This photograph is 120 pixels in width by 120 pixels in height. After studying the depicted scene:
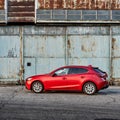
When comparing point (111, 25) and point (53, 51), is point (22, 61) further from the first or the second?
point (111, 25)

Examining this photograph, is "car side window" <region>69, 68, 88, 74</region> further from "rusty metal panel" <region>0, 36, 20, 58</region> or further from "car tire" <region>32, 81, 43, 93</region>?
"rusty metal panel" <region>0, 36, 20, 58</region>

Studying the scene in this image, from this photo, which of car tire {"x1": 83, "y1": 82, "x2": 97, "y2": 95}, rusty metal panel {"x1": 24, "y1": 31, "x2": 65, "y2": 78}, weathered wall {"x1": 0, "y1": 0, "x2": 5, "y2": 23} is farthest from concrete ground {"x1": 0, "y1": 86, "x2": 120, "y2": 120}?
weathered wall {"x1": 0, "y1": 0, "x2": 5, "y2": 23}

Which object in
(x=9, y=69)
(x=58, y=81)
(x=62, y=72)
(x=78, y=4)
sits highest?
(x=78, y=4)

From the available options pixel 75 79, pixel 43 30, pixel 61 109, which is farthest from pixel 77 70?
pixel 43 30

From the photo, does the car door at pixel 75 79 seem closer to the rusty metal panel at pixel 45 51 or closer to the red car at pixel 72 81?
the red car at pixel 72 81

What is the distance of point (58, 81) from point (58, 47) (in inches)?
300

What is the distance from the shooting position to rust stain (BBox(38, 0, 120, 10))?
27516mm

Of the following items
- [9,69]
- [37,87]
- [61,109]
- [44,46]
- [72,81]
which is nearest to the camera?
[61,109]

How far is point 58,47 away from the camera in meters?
28.0

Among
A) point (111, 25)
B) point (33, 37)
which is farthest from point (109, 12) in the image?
point (33, 37)

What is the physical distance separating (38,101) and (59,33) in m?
11.6

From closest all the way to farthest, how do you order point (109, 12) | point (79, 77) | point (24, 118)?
1. point (24, 118)
2. point (79, 77)
3. point (109, 12)

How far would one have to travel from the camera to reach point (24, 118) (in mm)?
12141

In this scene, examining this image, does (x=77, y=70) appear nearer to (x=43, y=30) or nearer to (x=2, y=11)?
(x=43, y=30)
